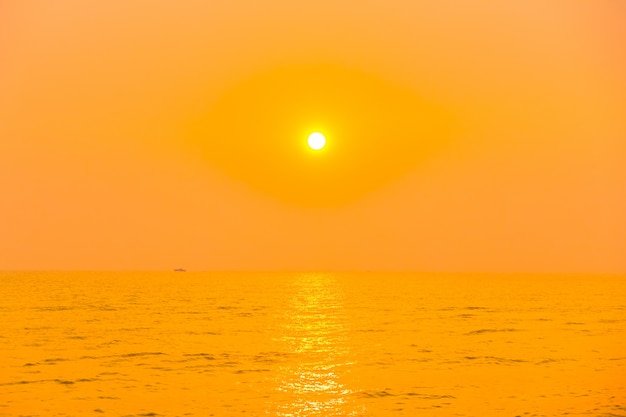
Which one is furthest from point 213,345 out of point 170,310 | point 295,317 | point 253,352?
point 170,310

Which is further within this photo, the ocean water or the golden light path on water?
the ocean water

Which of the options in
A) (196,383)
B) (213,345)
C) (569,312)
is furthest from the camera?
(569,312)

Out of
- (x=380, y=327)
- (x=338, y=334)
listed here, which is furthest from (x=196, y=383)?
(x=380, y=327)

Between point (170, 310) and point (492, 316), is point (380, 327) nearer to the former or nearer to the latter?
point (492, 316)

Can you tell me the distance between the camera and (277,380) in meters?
31.7

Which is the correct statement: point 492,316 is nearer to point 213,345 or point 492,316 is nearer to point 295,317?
point 295,317

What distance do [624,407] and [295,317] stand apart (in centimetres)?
4337

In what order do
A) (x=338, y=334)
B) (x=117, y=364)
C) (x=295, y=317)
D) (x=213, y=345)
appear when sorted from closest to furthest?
1. (x=117, y=364)
2. (x=213, y=345)
3. (x=338, y=334)
4. (x=295, y=317)

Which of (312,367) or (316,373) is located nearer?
(316,373)

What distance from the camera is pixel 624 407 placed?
26.6 m

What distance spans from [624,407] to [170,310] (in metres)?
58.6

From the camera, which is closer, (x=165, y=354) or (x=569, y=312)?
(x=165, y=354)

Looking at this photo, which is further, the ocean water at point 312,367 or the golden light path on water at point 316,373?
the ocean water at point 312,367

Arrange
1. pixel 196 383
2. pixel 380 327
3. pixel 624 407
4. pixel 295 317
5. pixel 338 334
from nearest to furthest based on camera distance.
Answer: pixel 624 407 → pixel 196 383 → pixel 338 334 → pixel 380 327 → pixel 295 317
